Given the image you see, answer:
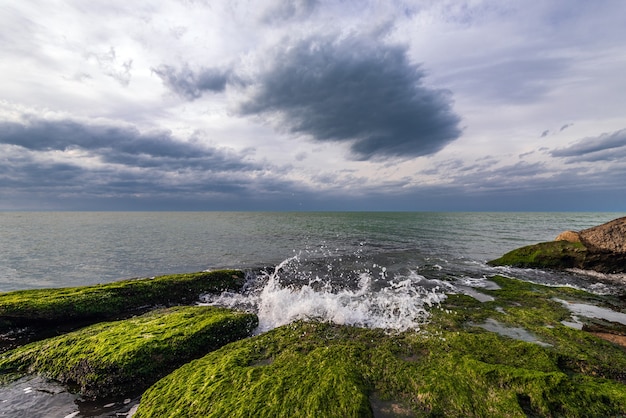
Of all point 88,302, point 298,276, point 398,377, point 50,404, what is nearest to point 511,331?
point 398,377

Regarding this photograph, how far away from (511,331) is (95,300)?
16011mm

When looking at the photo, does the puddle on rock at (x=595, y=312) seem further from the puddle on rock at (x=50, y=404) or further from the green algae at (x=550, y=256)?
the puddle on rock at (x=50, y=404)

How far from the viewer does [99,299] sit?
452 inches

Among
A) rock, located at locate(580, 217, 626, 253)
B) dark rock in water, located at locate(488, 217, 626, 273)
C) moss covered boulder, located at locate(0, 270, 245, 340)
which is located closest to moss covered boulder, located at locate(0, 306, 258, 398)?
moss covered boulder, located at locate(0, 270, 245, 340)

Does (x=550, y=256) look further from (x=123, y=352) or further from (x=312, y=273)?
(x=123, y=352)

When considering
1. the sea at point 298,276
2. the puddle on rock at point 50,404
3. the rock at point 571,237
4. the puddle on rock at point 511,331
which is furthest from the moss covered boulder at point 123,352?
the rock at point 571,237

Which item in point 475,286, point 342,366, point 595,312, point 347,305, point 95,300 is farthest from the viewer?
point 475,286

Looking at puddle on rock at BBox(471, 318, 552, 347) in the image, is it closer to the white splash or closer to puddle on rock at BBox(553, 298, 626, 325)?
the white splash

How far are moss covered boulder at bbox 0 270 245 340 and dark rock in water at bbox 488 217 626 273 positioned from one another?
885 inches

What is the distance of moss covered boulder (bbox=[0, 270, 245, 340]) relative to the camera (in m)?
10.2

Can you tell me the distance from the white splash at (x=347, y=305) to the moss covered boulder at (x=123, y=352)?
1.78m

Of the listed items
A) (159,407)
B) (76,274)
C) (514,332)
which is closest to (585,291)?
(514,332)

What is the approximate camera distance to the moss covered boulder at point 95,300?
400 inches

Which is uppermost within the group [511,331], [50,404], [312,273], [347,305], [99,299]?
[99,299]
